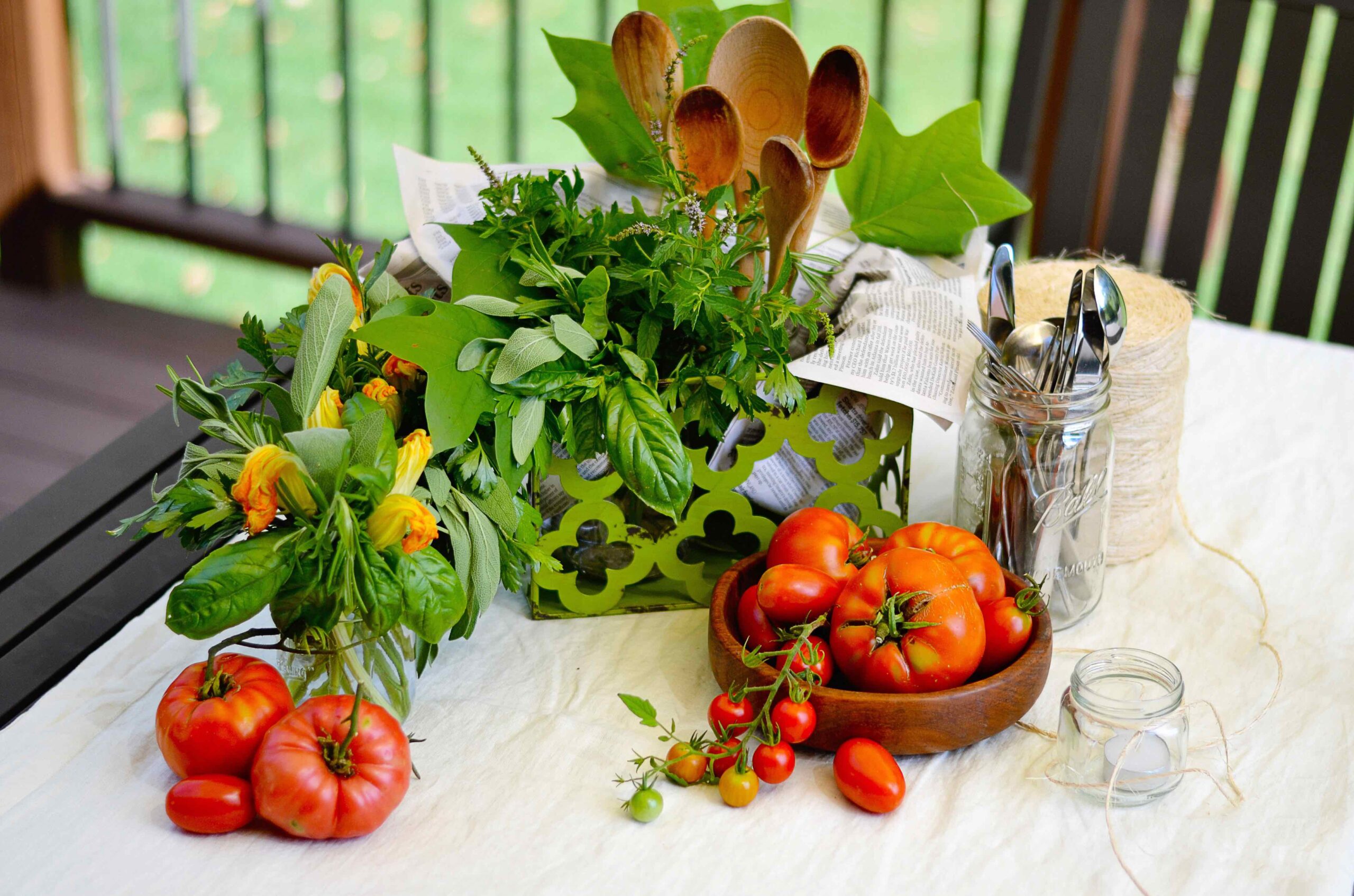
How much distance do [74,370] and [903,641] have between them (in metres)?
1.40

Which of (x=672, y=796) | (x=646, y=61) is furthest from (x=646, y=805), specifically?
(x=646, y=61)

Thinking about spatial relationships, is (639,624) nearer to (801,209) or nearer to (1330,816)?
(801,209)

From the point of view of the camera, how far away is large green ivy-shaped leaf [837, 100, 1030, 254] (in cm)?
94

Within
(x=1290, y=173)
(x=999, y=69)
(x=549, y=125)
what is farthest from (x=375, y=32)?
(x=1290, y=173)

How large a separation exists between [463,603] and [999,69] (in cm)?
263

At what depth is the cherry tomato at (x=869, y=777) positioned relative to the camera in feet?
2.22

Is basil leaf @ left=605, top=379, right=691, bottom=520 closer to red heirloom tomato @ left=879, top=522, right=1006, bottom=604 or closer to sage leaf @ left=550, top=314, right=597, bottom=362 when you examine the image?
sage leaf @ left=550, top=314, right=597, bottom=362

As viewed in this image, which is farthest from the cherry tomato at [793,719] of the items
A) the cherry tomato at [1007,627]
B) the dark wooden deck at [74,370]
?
the dark wooden deck at [74,370]

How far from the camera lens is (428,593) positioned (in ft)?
2.13

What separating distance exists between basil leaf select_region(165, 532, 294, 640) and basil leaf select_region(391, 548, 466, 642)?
59 millimetres

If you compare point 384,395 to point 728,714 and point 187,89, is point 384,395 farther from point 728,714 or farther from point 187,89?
point 187,89

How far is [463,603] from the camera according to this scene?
667 mm

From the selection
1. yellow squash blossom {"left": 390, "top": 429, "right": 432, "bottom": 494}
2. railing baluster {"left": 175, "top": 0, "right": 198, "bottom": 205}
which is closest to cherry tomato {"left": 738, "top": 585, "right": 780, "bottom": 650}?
yellow squash blossom {"left": 390, "top": 429, "right": 432, "bottom": 494}

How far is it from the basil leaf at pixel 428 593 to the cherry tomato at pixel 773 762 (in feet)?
0.60
